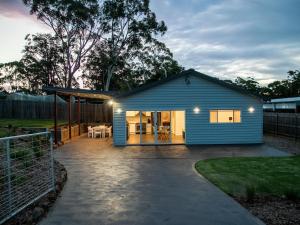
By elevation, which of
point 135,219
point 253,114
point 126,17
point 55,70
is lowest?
point 135,219

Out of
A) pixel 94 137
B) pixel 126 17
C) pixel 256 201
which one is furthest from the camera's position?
pixel 126 17

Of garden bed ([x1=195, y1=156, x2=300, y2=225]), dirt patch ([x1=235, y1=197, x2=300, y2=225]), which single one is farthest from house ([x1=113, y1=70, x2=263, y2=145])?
dirt patch ([x1=235, y1=197, x2=300, y2=225])

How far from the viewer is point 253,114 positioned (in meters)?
17.3

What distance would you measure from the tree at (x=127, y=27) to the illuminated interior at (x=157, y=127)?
12.1 metres

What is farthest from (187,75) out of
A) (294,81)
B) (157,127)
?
(294,81)

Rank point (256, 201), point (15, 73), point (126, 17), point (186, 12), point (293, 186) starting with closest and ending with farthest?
point (256, 201), point (293, 186), point (186, 12), point (126, 17), point (15, 73)

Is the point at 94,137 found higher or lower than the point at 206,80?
lower

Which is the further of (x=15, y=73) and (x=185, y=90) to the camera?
(x=15, y=73)

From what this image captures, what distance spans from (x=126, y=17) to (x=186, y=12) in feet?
40.0

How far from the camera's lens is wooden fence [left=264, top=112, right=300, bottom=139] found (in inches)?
728

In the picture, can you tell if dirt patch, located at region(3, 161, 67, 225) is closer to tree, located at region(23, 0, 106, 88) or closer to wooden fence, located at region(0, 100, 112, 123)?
wooden fence, located at region(0, 100, 112, 123)

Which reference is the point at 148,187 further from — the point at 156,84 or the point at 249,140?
the point at 249,140

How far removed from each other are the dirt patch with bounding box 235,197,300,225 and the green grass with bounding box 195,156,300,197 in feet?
1.27

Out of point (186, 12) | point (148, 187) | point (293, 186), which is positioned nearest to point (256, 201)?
point (293, 186)
